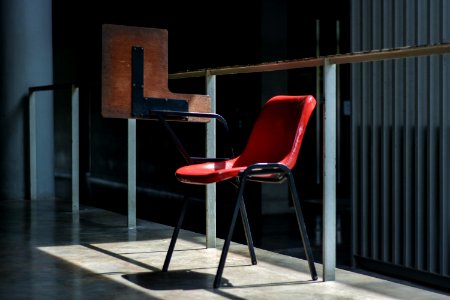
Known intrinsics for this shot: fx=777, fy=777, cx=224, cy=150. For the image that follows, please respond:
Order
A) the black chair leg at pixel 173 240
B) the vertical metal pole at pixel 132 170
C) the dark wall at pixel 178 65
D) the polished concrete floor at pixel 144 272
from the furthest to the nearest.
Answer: the dark wall at pixel 178 65 → the vertical metal pole at pixel 132 170 → the black chair leg at pixel 173 240 → the polished concrete floor at pixel 144 272

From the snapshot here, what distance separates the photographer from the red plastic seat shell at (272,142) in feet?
9.50

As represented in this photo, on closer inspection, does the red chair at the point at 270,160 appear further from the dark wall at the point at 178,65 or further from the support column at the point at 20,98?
the dark wall at the point at 178,65

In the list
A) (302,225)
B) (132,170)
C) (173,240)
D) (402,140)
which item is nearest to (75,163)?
(132,170)

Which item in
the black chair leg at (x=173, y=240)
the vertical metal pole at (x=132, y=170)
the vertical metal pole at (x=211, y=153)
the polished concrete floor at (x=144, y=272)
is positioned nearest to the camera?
the polished concrete floor at (x=144, y=272)

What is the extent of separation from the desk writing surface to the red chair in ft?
1.12

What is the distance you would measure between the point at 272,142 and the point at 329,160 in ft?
0.87

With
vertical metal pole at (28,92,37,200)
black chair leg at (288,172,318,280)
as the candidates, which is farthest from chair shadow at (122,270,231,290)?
vertical metal pole at (28,92,37,200)

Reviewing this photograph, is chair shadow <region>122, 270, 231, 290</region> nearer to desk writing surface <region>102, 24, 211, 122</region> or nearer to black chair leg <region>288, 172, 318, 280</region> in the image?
black chair leg <region>288, 172, 318, 280</region>

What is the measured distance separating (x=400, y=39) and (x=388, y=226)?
1395 millimetres

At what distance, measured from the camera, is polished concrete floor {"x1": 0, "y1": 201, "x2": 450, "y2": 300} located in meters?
2.82

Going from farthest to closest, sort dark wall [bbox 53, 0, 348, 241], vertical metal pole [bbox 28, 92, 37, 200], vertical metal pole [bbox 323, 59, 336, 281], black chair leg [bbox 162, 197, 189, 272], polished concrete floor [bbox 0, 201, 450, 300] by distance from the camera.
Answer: dark wall [bbox 53, 0, 348, 241]
vertical metal pole [bbox 28, 92, 37, 200]
black chair leg [bbox 162, 197, 189, 272]
vertical metal pole [bbox 323, 59, 336, 281]
polished concrete floor [bbox 0, 201, 450, 300]

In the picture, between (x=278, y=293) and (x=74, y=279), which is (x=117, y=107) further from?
(x=278, y=293)

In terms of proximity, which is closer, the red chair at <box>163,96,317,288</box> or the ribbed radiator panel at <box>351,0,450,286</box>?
the red chair at <box>163,96,317,288</box>

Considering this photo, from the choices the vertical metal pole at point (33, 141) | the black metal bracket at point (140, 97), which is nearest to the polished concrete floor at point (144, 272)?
the black metal bracket at point (140, 97)
